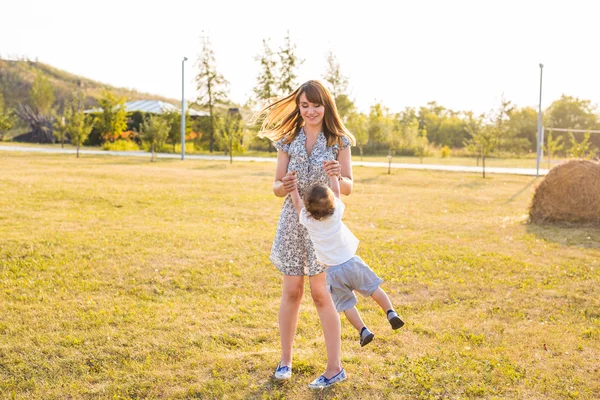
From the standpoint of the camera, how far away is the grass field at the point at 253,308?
4.37 m

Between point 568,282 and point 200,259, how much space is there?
15.6ft

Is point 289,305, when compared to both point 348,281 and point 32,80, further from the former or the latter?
point 32,80

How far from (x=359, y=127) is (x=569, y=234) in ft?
105

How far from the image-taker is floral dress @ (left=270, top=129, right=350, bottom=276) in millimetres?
4152

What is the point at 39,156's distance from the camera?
1113 inches

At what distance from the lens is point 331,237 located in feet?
13.2

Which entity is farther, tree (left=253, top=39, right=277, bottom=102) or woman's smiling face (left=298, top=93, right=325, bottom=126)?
tree (left=253, top=39, right=277, bottom=102)

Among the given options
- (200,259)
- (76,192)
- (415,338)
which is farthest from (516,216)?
(76,192)

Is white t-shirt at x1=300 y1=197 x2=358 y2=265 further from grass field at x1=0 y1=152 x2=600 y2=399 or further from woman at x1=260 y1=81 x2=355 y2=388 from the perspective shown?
grass field at x1=0 y1=152 x2=600 y2=399

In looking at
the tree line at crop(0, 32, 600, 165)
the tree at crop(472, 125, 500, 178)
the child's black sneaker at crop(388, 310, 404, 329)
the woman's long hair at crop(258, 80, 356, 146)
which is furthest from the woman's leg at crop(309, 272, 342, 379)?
the tree line at crop(0, 32, 600, 165)

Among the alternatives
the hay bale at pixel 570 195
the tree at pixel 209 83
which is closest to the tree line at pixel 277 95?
the tree at pixel 209 83

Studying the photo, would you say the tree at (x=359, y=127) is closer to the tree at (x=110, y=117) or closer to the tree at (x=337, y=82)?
the tree at (x=337, y=82)

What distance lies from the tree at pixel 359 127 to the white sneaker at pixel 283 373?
3548cm

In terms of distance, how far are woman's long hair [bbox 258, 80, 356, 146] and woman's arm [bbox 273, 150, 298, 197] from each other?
0.13 m
